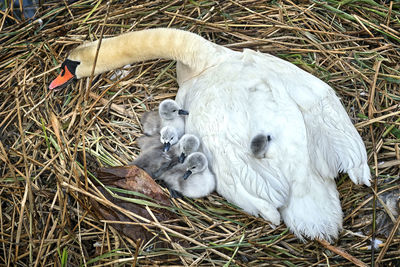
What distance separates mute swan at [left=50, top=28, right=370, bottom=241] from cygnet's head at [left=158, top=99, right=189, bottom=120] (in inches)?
3.1

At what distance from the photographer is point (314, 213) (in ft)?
9.90

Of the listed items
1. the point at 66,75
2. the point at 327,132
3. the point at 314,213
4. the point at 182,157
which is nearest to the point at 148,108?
the point at 66,75

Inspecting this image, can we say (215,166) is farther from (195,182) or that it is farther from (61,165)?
(61,165)

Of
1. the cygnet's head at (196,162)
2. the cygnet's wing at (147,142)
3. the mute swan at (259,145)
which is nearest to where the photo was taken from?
the mute swan at (259,145)

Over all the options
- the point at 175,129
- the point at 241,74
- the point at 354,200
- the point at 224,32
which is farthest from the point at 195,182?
the point at 224,32

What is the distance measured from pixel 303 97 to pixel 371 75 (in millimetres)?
930

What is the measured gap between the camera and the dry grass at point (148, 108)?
3.21 meters

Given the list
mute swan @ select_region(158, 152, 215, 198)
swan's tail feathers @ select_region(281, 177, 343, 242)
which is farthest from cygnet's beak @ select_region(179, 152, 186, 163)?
swan's tail feathers @ select_region(281, 177, 343, 242)

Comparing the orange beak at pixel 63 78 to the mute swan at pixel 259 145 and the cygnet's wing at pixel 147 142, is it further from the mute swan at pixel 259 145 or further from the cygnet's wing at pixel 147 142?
the mute swan at pixel 259 145

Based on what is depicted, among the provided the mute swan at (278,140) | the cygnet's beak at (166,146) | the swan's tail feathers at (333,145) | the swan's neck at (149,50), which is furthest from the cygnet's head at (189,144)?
the swan's tail feathers at (333,145)

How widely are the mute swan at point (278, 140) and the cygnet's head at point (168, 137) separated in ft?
0.33

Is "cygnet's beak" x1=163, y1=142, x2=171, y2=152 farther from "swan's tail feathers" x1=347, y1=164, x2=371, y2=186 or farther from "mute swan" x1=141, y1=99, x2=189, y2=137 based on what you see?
"swan's tail feathers" x1=347, y1=164, x2=371, y2=186

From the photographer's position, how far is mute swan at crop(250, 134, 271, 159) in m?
3.01

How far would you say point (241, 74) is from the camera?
3.39 m
